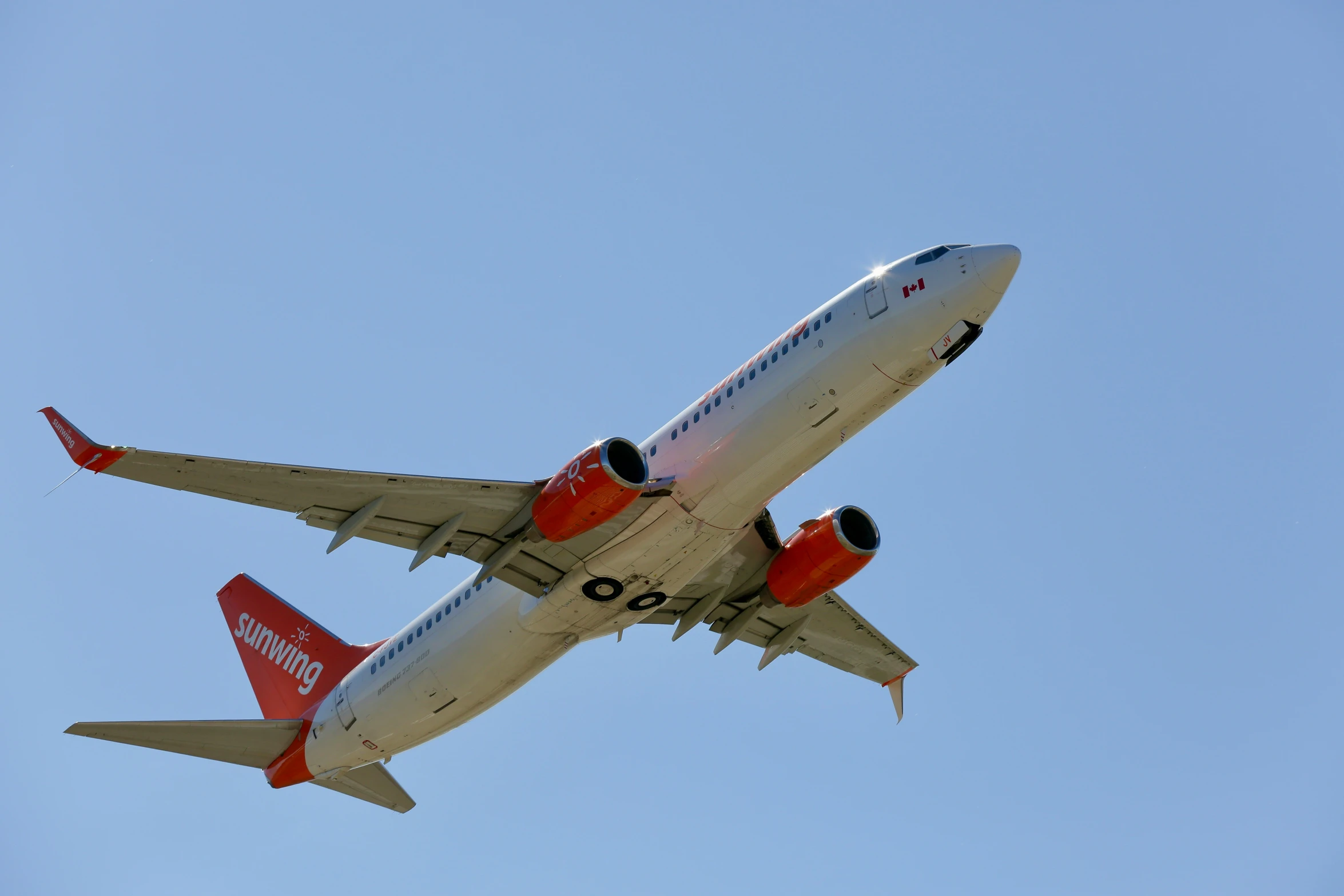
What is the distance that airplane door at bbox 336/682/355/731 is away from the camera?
3431 centimetres

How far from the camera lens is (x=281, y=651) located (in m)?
39.3

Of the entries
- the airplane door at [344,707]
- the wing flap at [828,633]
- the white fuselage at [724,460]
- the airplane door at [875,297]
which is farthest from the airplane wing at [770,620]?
the airplane door at [344,707]

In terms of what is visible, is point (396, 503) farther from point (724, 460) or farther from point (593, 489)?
point (724, 460)

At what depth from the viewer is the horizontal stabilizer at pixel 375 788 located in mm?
37219

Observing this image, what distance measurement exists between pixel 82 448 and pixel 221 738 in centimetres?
1210

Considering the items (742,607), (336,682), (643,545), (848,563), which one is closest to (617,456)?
(643,545)

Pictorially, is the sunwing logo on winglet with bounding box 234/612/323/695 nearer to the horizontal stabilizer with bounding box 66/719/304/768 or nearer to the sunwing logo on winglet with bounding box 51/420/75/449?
the horizontal stabilizer with bounding box 66/719/304/768

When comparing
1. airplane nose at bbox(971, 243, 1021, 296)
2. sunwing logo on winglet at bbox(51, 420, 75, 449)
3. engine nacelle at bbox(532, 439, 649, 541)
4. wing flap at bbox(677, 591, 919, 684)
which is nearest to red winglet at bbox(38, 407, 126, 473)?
sunwing logo on winglet at bbox(51, 420, 75, 449)

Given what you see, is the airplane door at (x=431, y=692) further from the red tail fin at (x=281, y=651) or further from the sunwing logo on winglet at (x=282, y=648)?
the sunwing logo on winglet at (x=282, y=648)

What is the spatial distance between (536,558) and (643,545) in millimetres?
2833

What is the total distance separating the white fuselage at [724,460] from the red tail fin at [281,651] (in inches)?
175

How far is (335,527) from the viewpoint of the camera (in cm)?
2944

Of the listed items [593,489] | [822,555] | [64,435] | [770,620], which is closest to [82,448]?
[64,435]

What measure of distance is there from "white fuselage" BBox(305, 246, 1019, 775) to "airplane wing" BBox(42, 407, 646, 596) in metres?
0.85
